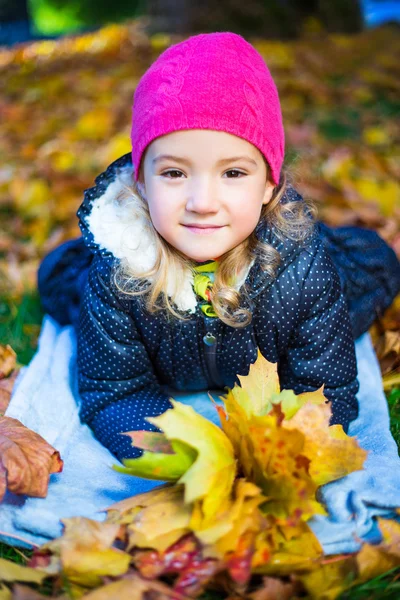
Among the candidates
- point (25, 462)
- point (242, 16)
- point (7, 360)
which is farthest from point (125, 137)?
point (242, 16)

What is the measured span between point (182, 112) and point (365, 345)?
110cm

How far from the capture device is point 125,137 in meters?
3.51

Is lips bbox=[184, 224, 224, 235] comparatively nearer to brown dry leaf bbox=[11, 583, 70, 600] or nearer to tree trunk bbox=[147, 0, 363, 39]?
brown dry leaf bbox=[11, 583, 70, 600]

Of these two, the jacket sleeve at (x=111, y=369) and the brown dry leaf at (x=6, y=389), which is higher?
the jacket sleeve at (x=111, y=369)

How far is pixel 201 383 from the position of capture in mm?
2033

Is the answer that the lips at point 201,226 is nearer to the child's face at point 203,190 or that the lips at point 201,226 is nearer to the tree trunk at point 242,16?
the child's face at point 203,190

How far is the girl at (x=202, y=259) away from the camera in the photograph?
1.58 m

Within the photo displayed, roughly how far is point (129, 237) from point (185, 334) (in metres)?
0.31

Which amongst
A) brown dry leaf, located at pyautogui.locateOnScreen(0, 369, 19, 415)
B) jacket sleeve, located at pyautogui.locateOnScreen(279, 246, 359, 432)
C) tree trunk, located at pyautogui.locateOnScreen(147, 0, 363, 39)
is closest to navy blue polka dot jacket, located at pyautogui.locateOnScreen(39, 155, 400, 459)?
jacket sleeve, located at pyautogui.locateOnScreen(279, 246, 359, 432)

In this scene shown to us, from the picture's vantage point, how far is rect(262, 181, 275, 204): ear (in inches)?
69.8

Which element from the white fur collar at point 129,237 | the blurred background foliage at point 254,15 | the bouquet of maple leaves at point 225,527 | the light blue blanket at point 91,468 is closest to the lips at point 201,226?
the white fur collar at point 129,237

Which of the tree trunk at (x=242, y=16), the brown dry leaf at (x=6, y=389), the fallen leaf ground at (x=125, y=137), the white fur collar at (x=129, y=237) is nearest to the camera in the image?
the white fur collar at (x=129, y=237)

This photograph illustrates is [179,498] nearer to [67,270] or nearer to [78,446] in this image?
[78,446]

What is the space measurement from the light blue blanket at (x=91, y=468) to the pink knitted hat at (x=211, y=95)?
2.57 feet
